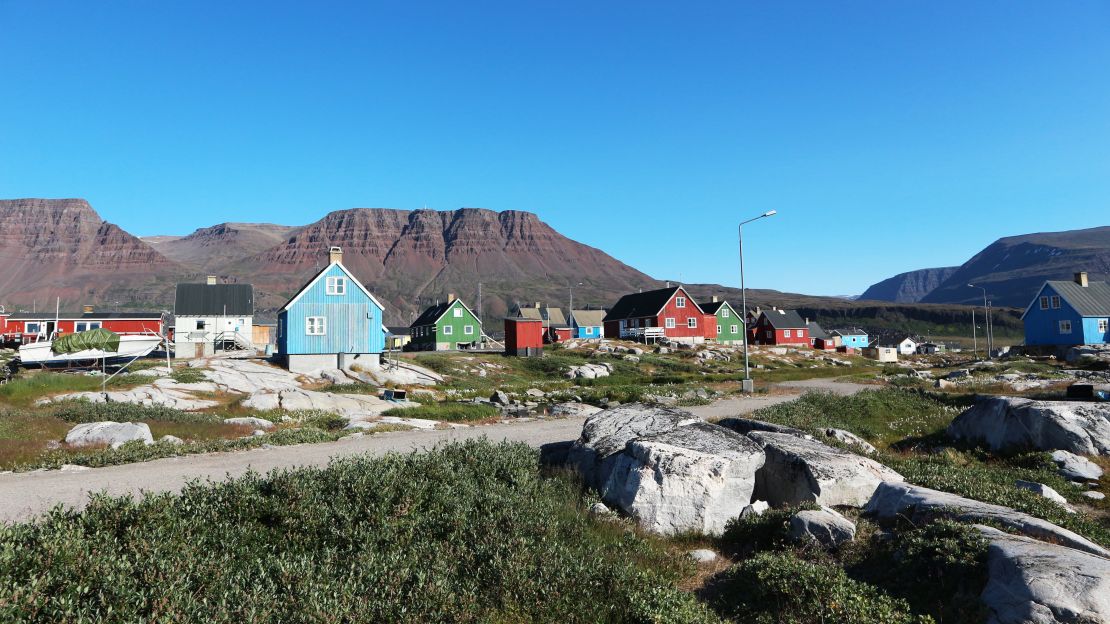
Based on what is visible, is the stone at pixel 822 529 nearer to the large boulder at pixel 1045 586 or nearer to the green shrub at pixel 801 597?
the green shrub at pixel 801 597

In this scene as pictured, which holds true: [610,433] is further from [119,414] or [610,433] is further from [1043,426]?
[119,414]

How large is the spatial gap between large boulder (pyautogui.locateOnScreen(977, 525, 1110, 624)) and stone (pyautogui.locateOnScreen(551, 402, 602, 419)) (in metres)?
18.0

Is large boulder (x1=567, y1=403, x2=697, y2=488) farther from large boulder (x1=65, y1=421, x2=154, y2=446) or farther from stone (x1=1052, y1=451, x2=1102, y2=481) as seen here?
large boulder (x1=65, y1=421, x2=154, y2=446)

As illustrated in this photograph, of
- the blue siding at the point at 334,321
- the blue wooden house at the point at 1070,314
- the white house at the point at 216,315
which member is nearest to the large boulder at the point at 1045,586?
the blue siding at the point at 334,321

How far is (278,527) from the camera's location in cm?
801

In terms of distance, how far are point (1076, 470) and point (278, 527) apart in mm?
16450

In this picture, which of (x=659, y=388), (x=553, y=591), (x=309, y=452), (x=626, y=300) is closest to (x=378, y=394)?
(x=659, y=388)

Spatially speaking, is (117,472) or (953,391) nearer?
(117,472)

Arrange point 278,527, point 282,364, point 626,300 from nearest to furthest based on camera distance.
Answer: point 278,527, point 282,364, point 626,300

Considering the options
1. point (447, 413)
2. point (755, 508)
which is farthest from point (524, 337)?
point (755, 508)

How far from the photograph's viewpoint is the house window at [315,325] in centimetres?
4569

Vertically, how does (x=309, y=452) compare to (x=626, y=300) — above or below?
below

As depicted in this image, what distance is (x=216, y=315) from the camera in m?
70.1

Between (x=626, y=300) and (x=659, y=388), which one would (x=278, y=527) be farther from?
(x=626, y=300)
